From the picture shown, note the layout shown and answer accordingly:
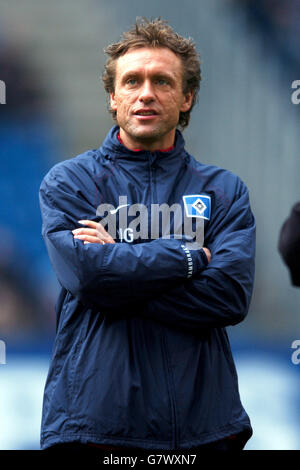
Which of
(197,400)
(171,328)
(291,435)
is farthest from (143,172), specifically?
(291,435)

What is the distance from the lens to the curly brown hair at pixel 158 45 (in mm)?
2117

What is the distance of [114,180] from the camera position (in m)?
2.05

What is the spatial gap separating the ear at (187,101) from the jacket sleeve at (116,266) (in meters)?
0.49

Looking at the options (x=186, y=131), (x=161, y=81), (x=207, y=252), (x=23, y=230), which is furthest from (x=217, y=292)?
(x=186, y=131)

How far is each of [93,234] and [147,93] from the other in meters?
0.43

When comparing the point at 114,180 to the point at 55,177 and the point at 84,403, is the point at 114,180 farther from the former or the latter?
the point at 84,403

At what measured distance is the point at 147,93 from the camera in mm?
2037

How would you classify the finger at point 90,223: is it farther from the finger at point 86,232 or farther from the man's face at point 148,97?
the man's face at point 148,97

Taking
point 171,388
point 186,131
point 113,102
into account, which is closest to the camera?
point 171,388

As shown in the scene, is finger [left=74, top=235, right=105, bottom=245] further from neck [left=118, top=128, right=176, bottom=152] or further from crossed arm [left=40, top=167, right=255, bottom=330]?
neck [left=118, top=128, right=176, bottom=152]

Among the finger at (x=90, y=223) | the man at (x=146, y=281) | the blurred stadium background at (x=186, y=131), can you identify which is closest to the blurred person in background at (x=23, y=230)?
the blurred stadium background at (x=186, y=131)

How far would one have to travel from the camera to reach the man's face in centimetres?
206

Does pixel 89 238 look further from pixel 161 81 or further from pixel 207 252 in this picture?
pixel 161 81

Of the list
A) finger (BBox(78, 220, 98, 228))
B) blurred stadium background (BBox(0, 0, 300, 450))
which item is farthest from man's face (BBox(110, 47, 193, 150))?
blurred stadium background (BBox(0, 0, 300, 450))
